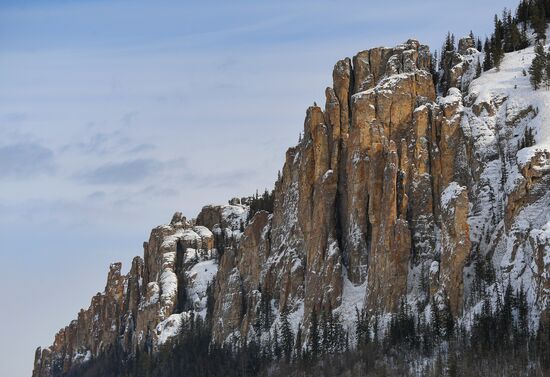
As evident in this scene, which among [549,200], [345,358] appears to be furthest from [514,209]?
[345,358]

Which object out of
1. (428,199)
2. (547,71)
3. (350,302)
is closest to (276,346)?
(350,302)

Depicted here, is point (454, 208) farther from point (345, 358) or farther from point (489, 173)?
point (345, 358)

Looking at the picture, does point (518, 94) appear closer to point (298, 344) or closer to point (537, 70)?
point (537, 70)

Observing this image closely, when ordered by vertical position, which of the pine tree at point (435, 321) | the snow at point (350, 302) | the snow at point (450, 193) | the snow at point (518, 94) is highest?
the snow at point (518, 94)

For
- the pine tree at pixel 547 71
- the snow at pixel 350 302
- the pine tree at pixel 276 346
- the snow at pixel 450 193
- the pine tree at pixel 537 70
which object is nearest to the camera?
the snow at pixel 450 193

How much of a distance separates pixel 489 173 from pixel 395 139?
66.5 feet

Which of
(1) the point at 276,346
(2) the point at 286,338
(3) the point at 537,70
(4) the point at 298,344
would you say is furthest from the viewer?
(1) the point at 276,346

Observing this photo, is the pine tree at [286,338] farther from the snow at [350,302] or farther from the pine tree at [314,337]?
the snow at [350,302]

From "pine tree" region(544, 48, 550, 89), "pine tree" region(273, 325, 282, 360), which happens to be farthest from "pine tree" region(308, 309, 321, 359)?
"pine tree" region(544, 48, 550, 89)

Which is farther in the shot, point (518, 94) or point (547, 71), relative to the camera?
point (547, 71)

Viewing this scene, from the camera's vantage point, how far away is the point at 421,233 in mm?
179250

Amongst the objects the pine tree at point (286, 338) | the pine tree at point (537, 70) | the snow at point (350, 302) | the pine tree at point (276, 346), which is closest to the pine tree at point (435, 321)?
the snow at point (350, 302)

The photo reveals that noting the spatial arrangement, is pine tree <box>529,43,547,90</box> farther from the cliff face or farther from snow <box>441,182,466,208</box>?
snow <box>441,182,466,208</box>

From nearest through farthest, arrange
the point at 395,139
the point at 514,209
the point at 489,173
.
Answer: the point at 514,209 → the point at 489,173 → the point at 395,139
